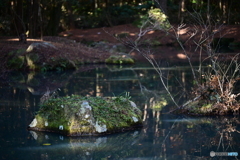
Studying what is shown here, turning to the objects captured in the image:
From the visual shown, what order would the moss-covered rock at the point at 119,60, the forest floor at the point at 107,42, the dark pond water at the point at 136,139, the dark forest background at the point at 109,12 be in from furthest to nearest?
1. the dark forest background at the point at 109,12
2. the forest floor at the point at 107,42
3. the moss-covered rock at the point at 119,60
4. the dark pond water at the point at 136,139

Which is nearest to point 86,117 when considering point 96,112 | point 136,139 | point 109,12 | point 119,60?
point 96,112

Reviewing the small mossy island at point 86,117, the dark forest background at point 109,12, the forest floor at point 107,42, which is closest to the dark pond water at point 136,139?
the small mossy island at point 86,117

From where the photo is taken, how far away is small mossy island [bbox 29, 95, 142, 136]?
20.3 ft

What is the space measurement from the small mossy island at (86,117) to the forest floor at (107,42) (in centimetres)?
817

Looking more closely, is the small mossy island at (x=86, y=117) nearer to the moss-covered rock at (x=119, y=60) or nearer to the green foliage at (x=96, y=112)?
the green foliage at (x=96, y=112)

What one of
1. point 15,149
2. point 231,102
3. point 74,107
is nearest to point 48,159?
point 15,149

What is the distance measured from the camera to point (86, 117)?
6195mm

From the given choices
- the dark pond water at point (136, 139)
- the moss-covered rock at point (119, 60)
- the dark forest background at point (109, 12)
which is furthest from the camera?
the dark forest background at point (109, 12)

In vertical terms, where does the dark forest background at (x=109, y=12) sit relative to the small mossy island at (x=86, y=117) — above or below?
above

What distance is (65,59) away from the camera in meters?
17.6

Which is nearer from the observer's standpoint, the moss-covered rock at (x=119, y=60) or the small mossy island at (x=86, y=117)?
the small mossy island at (x=86, y=117)

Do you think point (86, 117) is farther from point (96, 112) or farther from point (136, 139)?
point (136, 139)

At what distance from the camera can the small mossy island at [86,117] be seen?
6195 mm

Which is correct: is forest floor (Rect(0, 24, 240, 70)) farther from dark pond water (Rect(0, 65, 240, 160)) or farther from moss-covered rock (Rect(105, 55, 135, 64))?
dark pond water (Rect(0, 65, 240, 160))
